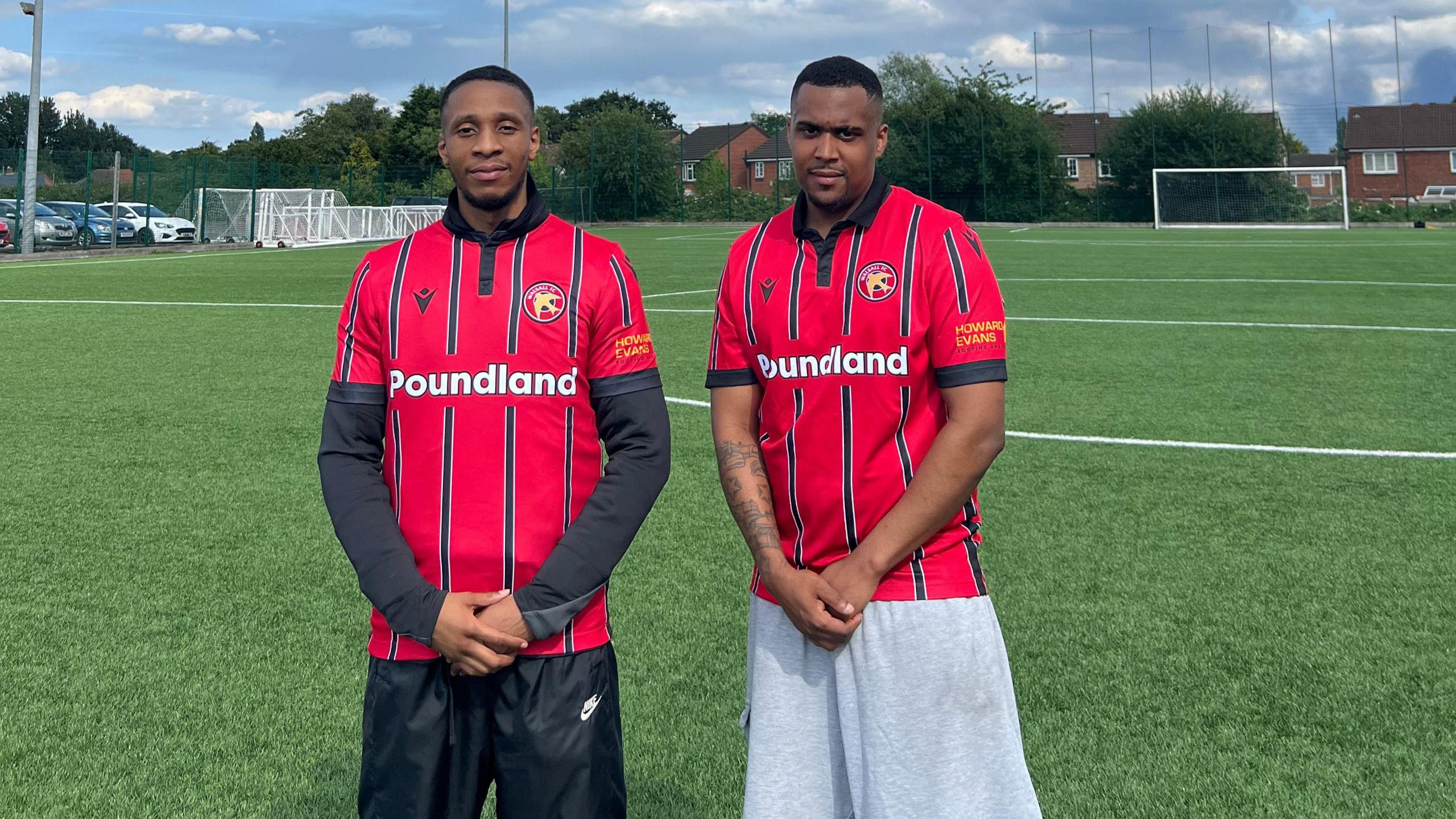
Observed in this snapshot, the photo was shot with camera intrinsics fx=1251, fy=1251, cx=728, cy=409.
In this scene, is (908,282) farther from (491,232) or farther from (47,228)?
(47,228)

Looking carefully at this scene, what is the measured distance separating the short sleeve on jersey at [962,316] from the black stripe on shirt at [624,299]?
0.55 m

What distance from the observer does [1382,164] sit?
209 feet

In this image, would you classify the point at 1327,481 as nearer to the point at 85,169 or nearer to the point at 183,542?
the point at 183,542

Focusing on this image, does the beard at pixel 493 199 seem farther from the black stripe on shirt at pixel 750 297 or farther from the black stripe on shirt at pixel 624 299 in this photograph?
the black stripe on shirt at pixel 750 297

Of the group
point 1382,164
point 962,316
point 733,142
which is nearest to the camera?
point 962,316

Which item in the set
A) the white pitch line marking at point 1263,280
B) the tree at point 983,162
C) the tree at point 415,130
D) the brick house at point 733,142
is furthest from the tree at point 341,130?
the white pitch line marking at point 1263,280

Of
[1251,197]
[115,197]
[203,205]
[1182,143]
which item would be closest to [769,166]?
[1182,143]

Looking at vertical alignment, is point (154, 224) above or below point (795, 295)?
above

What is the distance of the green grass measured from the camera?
10.6ft

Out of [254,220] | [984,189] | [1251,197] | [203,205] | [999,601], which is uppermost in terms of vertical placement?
[984,189]

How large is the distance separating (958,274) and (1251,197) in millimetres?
43623

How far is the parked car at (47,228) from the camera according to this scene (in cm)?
2842

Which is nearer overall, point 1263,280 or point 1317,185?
point 1263,280

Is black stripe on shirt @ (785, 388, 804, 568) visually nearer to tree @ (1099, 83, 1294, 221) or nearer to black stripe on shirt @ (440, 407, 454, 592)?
black stripe on shirt @ (440, 407, 454, 592)
